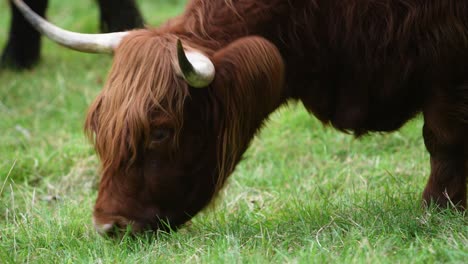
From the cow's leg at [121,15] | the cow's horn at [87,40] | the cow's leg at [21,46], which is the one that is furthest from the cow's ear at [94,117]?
the cow's leg at [21,46]

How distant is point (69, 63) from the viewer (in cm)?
840

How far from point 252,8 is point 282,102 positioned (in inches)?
19.5

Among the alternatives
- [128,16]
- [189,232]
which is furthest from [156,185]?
[128,16]

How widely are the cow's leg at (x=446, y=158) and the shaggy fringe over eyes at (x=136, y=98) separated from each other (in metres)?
1.21

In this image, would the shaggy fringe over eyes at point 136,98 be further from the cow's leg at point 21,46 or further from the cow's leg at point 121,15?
the cow's leg at point 21,46

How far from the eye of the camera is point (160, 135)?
3.68m

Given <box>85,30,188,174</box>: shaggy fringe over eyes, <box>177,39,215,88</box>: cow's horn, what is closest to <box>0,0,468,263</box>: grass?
<box>85,30,188,174</box>: shaggy fringe over eyes

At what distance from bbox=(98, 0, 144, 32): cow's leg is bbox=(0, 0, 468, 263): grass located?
77 centimetres

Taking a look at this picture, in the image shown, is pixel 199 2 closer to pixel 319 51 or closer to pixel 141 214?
pixel 319 51

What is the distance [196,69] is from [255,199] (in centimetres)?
158

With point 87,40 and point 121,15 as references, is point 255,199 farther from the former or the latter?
point 121,15

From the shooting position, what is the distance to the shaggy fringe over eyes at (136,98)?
11.9ft

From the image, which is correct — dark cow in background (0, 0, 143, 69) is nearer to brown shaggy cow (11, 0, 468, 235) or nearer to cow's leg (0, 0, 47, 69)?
cow's leg (0, 0, 47, 69)

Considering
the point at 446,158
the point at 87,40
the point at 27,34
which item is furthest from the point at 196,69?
the point at 27,34
